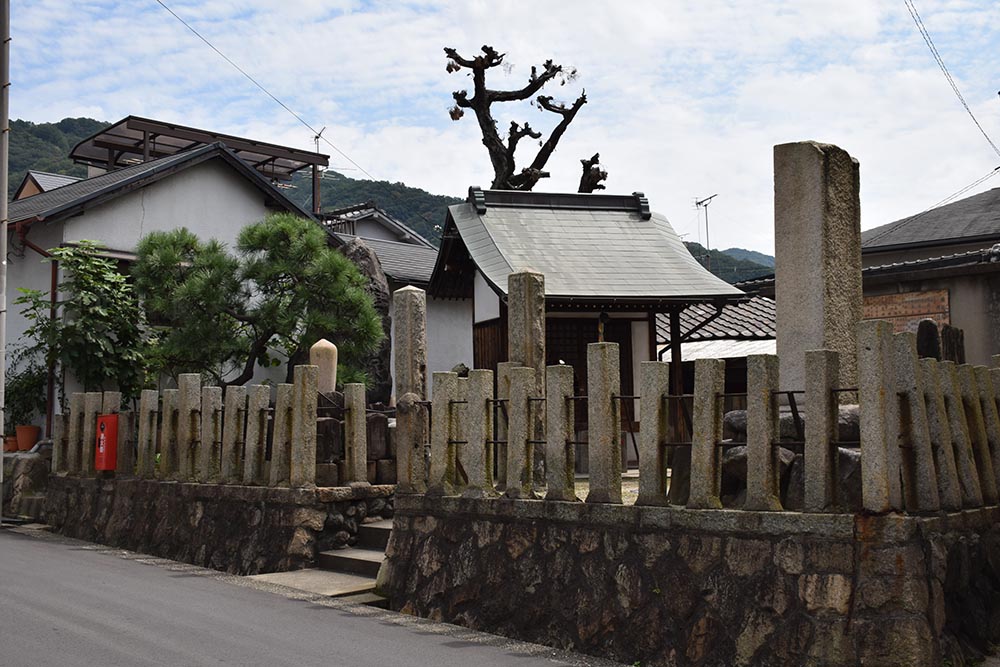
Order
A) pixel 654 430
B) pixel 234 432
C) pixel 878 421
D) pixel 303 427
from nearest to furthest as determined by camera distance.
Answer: pixel 878 421, pixel 654 430, pixel 303 427, pixel 234 432

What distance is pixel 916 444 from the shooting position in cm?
670

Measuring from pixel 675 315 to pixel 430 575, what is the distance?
33.3 feet

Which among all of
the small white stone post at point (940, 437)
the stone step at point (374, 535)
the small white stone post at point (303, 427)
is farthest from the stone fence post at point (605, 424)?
the small white stone post at point (303, 427)

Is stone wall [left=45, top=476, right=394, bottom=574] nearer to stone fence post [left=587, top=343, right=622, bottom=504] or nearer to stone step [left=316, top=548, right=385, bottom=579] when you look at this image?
stone step [left=316, top=548, right=385, bottom=579]

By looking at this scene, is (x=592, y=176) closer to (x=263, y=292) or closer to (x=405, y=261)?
(x=405, y=261)

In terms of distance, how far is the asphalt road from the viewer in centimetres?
742

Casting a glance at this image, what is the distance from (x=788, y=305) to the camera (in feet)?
26.9

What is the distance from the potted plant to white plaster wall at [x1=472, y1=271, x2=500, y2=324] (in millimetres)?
8124

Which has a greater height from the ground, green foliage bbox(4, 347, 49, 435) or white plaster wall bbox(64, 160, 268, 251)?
white plaster wall bbox(64, 160, 268, 251)

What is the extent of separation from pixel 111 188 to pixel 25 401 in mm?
4286

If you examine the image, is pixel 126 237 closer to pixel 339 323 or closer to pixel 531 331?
pixel 339 323

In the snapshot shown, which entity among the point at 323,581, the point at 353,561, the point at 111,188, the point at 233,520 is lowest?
the point at 323,581

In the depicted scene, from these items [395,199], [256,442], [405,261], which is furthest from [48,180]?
[395,199]

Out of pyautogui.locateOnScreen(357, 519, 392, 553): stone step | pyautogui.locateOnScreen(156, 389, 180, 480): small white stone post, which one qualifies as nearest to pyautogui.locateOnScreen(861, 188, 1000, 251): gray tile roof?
pyautogui.locateOnScreen(357, 519, 392, 553): stone step
